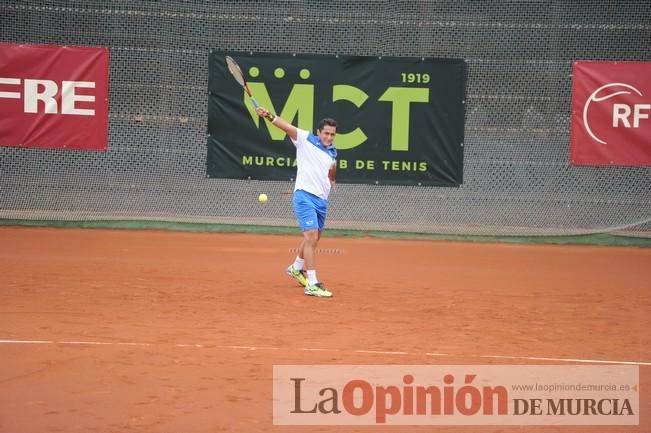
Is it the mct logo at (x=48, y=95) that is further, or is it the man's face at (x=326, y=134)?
the mct logo at (x=48, y=95)

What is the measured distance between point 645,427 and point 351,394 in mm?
1683

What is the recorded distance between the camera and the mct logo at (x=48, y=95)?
14.4m

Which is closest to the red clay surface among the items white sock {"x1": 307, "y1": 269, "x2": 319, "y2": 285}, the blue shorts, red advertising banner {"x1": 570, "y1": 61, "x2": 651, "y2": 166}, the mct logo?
white sock {"x1": 307, "y1": 269, "x2": 319, "y2": 285}

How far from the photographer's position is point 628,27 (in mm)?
14234

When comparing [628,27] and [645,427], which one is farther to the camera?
[628,27]

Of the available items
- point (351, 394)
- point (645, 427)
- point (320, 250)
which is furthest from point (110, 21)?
point (645, 427)

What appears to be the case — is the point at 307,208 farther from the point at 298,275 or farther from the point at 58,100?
the point at 58,100

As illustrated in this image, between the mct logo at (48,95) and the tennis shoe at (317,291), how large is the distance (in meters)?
6.32

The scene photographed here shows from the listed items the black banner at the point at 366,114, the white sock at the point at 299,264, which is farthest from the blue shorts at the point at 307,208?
the black banner at the point at 366,114

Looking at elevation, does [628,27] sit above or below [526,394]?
above

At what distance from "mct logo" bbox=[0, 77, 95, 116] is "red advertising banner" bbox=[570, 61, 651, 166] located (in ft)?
23.8

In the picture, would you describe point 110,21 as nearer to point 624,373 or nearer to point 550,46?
point 550,46

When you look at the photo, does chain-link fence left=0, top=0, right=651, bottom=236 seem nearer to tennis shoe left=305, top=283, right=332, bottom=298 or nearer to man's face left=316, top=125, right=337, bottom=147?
man's face left=316, top=125, right=337, bottom=147

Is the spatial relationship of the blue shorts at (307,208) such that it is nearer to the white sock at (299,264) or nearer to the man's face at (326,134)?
the white sock at (299,264)
